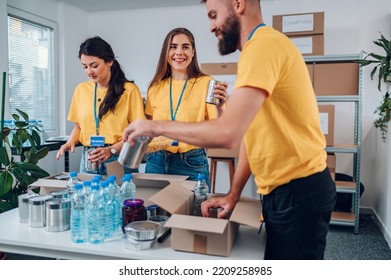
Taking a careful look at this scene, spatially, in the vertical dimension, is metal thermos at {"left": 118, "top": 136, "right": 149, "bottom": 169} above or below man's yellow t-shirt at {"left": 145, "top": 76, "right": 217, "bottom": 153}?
below

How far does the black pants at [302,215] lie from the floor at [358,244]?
1.67 metres

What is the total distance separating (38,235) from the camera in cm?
120

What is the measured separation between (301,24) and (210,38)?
4.34ft

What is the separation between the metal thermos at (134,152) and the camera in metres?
1.02

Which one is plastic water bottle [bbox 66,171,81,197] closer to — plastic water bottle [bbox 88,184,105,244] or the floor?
plastic water bottle [bbox 88,184,105,244]

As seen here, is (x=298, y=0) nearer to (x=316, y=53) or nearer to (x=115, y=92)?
(x=316, y=53)

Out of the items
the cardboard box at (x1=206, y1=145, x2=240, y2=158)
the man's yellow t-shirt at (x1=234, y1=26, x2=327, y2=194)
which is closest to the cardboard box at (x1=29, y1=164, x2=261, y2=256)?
the man's yellow t-shirt at (x1=234, y1=26, x2=327, y2=194)

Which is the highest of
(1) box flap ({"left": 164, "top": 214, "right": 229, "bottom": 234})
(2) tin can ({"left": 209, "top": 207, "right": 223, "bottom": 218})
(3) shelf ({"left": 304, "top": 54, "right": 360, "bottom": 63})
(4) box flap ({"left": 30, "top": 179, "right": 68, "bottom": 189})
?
(3) shelf ({"left": 304, "top": 54, "right": 360, "bottom": 63})

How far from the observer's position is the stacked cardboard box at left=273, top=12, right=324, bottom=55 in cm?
303

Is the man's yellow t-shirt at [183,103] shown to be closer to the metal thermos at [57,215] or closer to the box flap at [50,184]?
the box flap at [50,184]

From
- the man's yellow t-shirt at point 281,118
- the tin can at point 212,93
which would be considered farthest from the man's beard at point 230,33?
the tin can at point 212,93

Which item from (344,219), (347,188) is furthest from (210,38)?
(344,219)

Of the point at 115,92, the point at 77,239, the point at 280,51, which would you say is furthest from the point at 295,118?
the point at 115,92

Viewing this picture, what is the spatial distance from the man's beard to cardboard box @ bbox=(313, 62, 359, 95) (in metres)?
2.17
